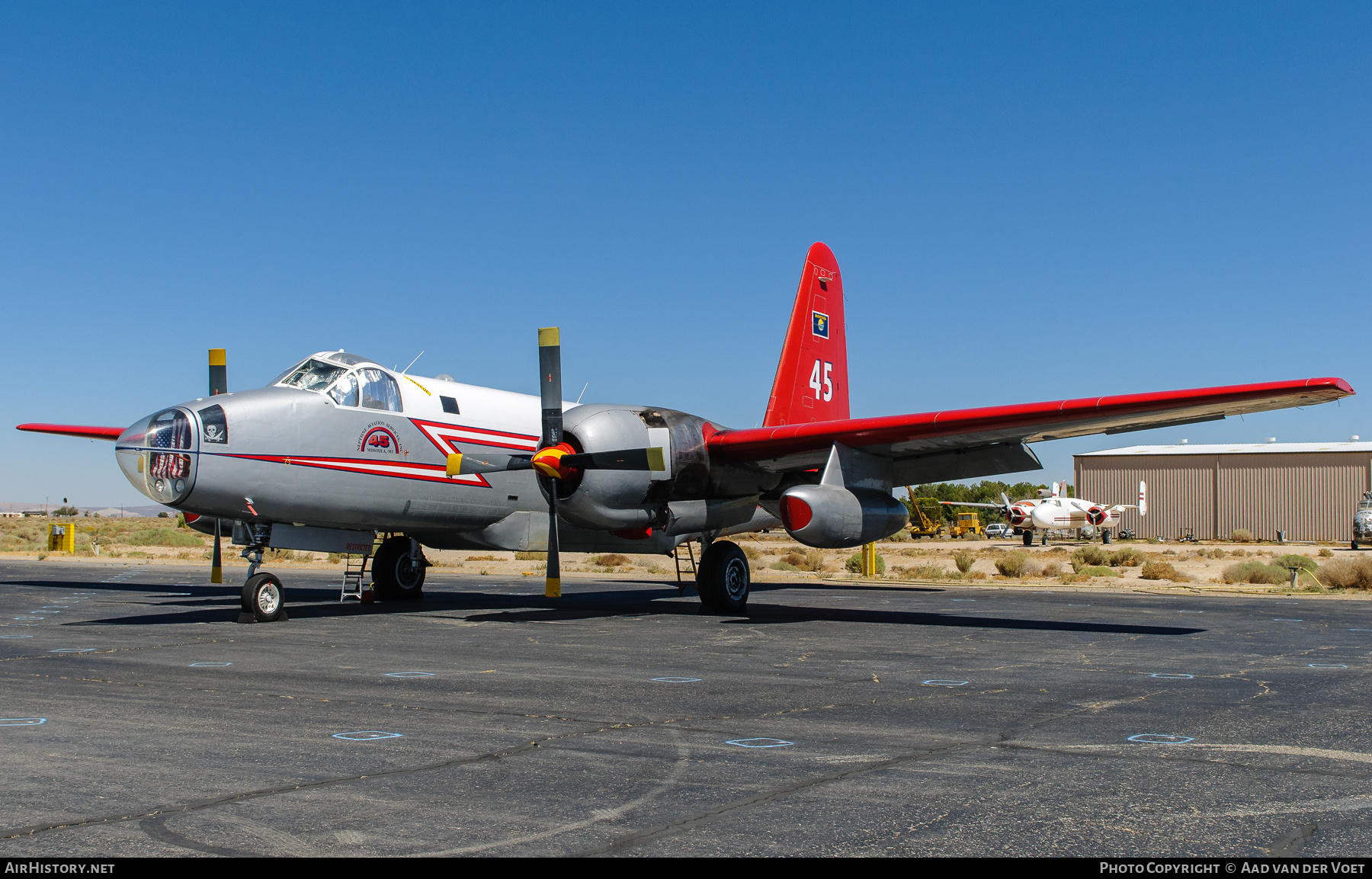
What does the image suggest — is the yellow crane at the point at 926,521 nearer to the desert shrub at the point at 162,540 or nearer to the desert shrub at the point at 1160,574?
the desert shrub at the point at 1160,574

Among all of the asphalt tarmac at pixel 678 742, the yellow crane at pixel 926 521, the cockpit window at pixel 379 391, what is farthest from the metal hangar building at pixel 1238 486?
the cockpit window at pixel 379 391

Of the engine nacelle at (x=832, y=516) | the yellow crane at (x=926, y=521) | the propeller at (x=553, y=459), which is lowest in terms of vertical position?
the yellow crane at (x=926, y=521)

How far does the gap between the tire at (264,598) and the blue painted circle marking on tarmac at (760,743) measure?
1120 centimetres

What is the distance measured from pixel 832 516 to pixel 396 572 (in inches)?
376

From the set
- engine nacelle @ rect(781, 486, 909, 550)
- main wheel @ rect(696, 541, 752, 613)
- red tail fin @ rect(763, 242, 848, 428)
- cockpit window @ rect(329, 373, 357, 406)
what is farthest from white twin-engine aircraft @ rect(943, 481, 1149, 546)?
cockpit window @ rect(329, 373, 357, 406)

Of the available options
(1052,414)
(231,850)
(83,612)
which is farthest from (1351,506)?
(231,850)

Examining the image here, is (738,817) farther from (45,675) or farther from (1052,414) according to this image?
(1052,414)

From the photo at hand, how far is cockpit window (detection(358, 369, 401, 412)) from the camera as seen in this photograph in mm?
17500

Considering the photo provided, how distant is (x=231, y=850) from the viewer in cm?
467

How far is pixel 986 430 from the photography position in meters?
16.7

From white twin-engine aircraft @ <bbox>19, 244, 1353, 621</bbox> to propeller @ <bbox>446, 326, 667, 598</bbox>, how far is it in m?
0.03

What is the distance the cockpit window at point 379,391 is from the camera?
1750cm

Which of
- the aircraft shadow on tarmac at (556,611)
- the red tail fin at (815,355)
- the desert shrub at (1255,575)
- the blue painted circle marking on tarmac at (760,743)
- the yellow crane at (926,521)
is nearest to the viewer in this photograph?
the blue painted circle marking on tarmac at (760,743)

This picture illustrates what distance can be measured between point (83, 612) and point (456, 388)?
7.54 metres
